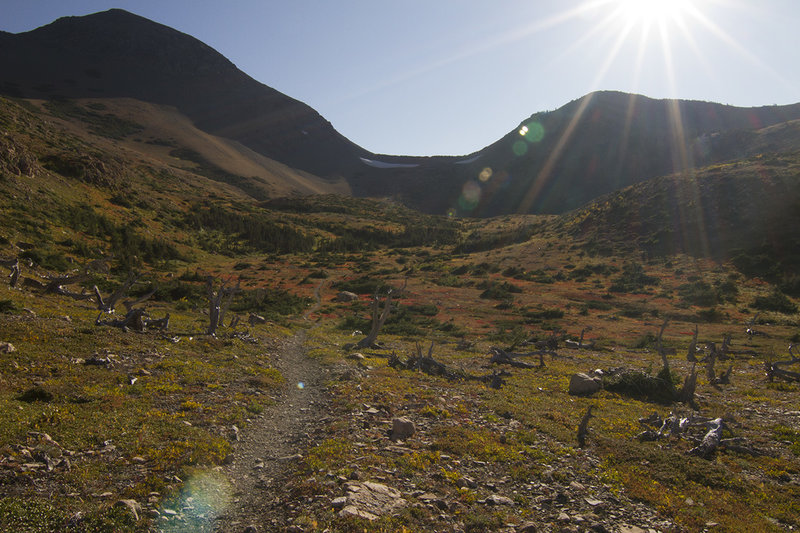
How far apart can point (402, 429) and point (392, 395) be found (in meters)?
3.96

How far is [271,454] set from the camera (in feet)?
31.8

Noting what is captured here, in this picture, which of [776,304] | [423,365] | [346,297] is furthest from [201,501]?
[776,304]

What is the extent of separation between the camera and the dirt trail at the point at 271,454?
22.7ft

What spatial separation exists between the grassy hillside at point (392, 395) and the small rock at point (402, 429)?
29 cm

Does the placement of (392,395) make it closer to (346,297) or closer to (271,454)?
(271,454)

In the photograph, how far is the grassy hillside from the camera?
7.27 m

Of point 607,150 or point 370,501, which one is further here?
point 607,150

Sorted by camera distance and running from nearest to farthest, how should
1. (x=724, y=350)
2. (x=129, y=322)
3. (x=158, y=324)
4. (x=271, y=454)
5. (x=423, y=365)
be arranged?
(x=271, y=454), (x=129, y=322), (x=158, y=324), (x=423, y=365), (x=724, y=350)

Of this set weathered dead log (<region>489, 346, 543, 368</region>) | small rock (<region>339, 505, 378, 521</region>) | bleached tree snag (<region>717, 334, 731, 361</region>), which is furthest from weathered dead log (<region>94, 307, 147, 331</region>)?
bleached tree snag (<region>717, 334, 731, 361</region>)

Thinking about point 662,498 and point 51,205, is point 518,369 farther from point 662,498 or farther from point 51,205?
point 51,205

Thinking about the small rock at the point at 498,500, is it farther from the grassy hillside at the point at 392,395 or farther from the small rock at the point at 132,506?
the small rock at the point at 132,506

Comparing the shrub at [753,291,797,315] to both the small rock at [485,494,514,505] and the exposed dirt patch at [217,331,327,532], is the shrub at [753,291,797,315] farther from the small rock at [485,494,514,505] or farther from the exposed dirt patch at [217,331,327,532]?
the exposed dirt patch at [217,331,327,532]

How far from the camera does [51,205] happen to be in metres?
43.3

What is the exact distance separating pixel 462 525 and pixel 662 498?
4.71 m
